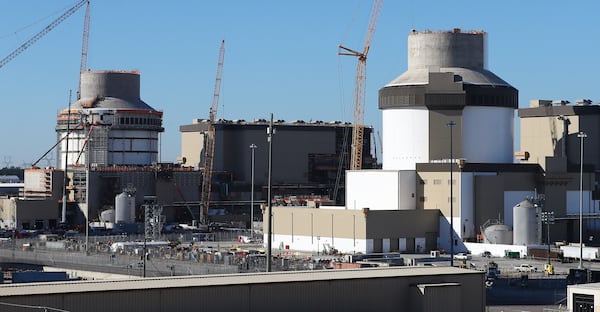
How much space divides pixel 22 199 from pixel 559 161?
8785 centimetres

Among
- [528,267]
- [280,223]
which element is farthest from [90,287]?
[280,223]

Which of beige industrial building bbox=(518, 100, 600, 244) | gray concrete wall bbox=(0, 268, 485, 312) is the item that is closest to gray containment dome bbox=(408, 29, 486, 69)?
beige industrial building bbox=(518, 100, 600, 244)

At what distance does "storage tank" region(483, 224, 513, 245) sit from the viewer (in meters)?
140

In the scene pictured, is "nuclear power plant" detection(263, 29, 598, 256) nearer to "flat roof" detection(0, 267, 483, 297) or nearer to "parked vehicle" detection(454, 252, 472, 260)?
"parked vehicle" detection(454, 252, 472, 260)

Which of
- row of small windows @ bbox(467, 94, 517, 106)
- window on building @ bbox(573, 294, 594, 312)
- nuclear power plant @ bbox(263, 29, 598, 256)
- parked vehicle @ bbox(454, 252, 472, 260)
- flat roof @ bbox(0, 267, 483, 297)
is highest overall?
row of small windows @ bbox(467, 94, 517, 106)

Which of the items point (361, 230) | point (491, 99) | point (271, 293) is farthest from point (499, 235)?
point (271, 293)

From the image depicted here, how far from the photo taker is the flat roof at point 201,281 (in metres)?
58.0

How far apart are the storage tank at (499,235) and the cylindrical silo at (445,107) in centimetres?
1294

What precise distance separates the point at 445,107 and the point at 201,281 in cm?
9142

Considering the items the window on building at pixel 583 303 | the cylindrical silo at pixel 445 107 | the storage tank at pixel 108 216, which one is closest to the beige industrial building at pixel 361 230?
the cylindrical silo at pixel 445 107

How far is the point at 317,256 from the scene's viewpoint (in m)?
134

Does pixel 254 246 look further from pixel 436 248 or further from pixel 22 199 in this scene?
pixel 22 199

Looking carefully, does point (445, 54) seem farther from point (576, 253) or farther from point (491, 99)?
point (576, 253)

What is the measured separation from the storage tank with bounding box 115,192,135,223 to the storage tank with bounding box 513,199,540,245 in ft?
243
